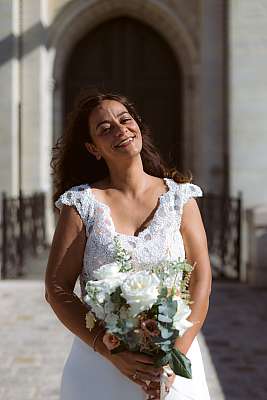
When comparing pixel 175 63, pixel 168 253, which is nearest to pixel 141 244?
pixel 168 253

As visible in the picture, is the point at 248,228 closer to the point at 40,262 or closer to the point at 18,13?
the point at 40,262

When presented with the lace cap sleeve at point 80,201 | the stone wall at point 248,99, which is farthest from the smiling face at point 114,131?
the stone wall at point 248,99

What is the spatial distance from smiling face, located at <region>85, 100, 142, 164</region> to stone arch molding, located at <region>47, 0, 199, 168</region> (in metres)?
12.1

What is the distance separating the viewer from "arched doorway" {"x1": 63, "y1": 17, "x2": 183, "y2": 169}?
15117mm

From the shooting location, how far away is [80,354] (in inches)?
106

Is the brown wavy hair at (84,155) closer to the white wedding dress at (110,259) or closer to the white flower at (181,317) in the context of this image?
the white wedding dress at (110,259)

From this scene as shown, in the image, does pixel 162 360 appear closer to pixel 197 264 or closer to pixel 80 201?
pixel 197 264

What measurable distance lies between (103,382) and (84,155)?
869mm

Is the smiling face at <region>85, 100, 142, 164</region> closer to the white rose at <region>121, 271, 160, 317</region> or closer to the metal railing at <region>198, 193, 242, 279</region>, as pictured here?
the white rose at <region>121, 271, 160, 317</region>

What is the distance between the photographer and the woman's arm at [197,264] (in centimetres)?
261

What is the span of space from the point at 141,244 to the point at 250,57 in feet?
35.9

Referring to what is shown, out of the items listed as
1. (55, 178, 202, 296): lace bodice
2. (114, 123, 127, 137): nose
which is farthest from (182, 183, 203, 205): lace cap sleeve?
(114, 123, 127, 137): nose

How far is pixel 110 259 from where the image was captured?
2.58 m

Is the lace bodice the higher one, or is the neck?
the neck
